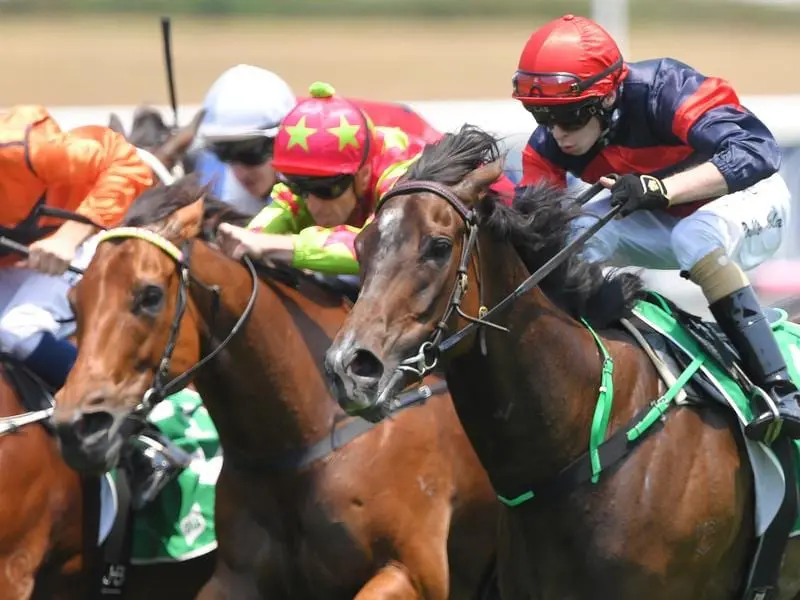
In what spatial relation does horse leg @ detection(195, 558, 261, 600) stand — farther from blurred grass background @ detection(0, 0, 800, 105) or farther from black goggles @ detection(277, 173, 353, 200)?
blurred grass background @ detection(0, 0, 800, 105)

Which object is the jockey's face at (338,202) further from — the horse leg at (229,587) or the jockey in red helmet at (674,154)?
the horse leg at (229,587)

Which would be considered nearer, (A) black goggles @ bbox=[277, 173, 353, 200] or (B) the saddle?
(B) the saddle

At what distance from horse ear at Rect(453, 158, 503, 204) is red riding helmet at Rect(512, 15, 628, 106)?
1.48 feet

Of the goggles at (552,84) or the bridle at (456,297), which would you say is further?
the goggles at (552,84)

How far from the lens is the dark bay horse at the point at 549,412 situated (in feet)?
11.5

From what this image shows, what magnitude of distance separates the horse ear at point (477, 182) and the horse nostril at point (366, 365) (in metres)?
0.48

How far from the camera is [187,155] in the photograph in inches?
242

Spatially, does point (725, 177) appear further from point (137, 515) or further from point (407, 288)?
point (137, 515)

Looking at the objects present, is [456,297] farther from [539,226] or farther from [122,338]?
[122,338]

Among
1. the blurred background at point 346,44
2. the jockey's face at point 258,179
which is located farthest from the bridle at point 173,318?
the blurred background at point 346,44

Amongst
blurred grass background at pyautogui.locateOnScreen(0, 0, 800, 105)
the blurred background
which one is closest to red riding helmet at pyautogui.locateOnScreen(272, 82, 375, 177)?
the blurred background

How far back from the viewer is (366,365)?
10.9 ft

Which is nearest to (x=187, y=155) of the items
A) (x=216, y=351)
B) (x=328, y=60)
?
(x=216, y=351)

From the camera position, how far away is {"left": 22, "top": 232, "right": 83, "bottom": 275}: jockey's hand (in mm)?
4375
